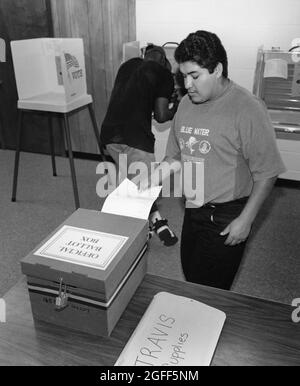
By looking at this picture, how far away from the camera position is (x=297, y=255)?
2.29 m

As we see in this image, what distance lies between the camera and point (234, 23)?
2.76 m

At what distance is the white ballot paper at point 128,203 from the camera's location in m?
0.93

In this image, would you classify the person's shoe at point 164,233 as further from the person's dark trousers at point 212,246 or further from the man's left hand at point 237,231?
the man's left hand at point 237,231

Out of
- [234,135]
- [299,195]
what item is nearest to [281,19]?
[299,195]

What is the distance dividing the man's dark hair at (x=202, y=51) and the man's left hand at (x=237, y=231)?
464 mm

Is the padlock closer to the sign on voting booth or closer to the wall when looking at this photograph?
the sign on voting booth

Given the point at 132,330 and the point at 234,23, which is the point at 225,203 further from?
the point at 234,23

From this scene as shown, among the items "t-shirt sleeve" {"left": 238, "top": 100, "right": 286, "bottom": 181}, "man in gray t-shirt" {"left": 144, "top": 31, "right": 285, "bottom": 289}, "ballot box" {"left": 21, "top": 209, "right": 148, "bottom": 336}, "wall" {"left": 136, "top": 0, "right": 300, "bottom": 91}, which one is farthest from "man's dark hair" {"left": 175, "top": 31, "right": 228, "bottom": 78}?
"wall" {"left": 136, "top": 0, "right": 300, "bottom": 91}

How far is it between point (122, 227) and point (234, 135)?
1.59 feet

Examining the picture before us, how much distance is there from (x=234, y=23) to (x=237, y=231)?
2.13 m

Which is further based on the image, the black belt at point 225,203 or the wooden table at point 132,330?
the black belt at point 225,203

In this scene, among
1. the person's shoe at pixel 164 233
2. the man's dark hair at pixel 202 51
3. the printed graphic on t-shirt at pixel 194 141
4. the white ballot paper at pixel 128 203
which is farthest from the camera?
the person's shoe at pixel 164 233

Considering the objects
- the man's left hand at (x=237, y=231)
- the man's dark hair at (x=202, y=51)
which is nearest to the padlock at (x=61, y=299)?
the man's left hand at (x=237, y=231)

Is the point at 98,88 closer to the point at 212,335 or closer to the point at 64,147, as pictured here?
the point at 64,147
